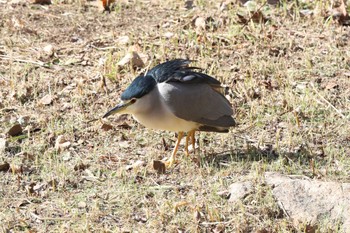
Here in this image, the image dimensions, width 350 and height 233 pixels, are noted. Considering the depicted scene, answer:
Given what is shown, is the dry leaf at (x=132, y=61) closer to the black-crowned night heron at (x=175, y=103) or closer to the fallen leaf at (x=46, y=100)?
the fallen leaf at (x=46, y=100)

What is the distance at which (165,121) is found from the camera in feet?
21.4

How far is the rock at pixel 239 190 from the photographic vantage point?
6.06 metres

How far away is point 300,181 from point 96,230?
4.98ft

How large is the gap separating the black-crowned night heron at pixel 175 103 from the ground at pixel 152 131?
31cm

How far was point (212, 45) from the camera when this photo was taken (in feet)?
28.6

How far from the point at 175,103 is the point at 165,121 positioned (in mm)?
164

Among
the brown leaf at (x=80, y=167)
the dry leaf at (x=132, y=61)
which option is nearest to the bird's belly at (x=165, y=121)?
the brown leaf at (x=80, y=167)

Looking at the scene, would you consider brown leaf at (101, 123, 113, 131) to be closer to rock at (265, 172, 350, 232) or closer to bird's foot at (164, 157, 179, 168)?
bird's foot at (164, 157, 179, 168)

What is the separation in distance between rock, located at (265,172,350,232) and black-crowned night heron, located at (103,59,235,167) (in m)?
0.84

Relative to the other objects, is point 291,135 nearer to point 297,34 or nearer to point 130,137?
point 130,137

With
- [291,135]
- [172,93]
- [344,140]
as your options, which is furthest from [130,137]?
[344,140]

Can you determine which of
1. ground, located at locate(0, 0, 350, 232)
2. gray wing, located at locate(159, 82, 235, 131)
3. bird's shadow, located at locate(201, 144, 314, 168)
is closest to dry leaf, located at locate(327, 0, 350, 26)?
ground, located at locate(0, 0, 350, 232)

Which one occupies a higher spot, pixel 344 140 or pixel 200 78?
pixel 200 78

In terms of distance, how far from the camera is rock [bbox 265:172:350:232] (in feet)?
18.9
